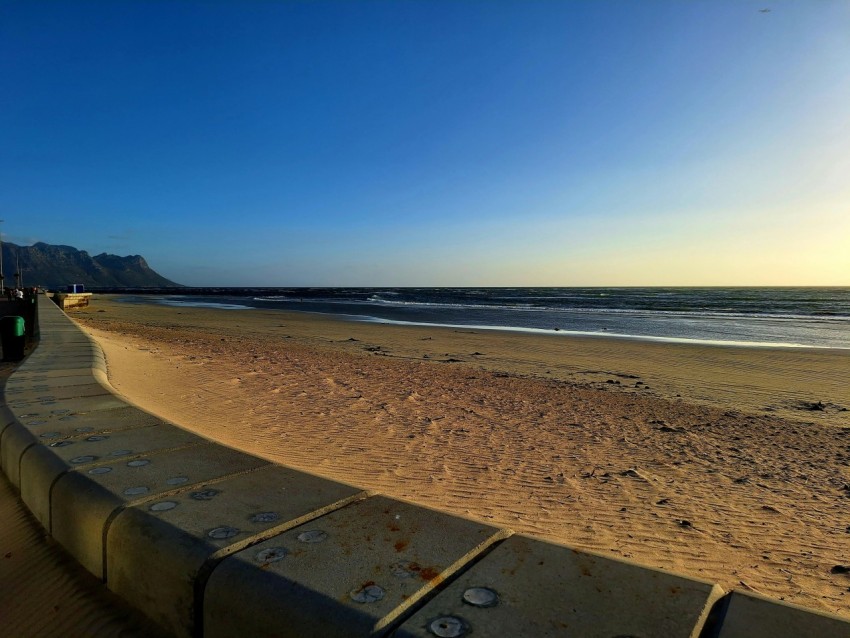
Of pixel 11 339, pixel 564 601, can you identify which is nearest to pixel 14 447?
pixel 564 601

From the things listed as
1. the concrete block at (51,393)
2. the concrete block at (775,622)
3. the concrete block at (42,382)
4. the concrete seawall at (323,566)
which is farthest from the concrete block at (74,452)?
the concrete block at (775,622)

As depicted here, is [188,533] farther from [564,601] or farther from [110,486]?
[564,601]

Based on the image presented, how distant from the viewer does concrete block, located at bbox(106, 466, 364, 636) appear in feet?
5.15

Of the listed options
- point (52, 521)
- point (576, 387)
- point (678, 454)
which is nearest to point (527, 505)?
point (678, 454)

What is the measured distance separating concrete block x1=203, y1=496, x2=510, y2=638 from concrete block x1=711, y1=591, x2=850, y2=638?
0.71m

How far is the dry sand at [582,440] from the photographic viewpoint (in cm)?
362

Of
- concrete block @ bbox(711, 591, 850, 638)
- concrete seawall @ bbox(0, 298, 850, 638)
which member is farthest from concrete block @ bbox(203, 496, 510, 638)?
concrete block @ bbox(711, 591, 850, 638)

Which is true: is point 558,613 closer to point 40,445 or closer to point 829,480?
point 40,445

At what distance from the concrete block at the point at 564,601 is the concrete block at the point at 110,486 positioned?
1349mm

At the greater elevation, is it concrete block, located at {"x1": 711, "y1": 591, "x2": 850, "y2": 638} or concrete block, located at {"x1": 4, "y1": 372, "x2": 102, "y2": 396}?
concrete block, located at {"x1": 4, "y1": 372, "x2": 102, "y2": 396}

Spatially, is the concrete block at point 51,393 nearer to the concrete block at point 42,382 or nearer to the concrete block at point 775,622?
the concrete block at point 42,382

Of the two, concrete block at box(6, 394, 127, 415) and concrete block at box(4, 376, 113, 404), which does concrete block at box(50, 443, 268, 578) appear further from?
concrete block at box(4, 376, 113, 404)

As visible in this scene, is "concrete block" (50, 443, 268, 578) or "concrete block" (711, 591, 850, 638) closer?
"concrete block" (711, 591, 850, 638)

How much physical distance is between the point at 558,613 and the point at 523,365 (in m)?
11.5
